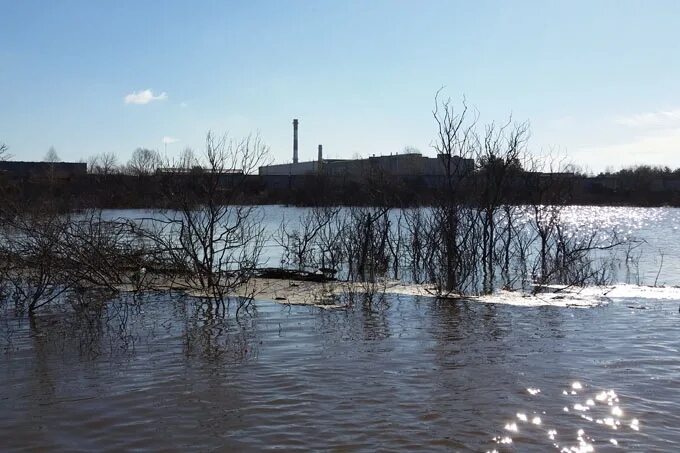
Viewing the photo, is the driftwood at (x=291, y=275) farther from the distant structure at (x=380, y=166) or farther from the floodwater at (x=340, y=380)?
the floodwater at (x=340, y=380)

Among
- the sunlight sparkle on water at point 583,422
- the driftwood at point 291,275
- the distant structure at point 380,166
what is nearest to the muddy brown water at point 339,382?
the sunlight sparkle on water at point 583,422

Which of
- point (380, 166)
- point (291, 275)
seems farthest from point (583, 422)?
point (380, 166)

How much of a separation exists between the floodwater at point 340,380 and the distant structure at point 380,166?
738 cm

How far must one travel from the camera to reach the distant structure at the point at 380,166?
1864cm

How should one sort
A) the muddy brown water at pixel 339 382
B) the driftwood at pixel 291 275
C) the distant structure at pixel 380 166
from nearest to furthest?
1. the muddy brown water at pixel 339 382
2. the driftwood at pixel 291 275
3. the distant structure at pixel 380 166

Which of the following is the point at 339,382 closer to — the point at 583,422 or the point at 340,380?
the point at 340,380

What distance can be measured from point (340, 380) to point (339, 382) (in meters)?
0.08

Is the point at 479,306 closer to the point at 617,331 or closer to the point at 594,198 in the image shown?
the point at 617,331

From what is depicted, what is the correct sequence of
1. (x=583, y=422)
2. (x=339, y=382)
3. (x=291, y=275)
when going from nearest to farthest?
(x=583, y=422) < (x=339, y=382) < (x=291, y=275)

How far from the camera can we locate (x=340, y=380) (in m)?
7.52

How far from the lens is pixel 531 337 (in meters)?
9.76

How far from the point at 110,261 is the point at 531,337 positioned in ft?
29.9

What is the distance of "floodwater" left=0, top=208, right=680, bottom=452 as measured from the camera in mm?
5789

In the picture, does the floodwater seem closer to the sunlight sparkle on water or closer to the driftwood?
the sunlight sparkle on water
